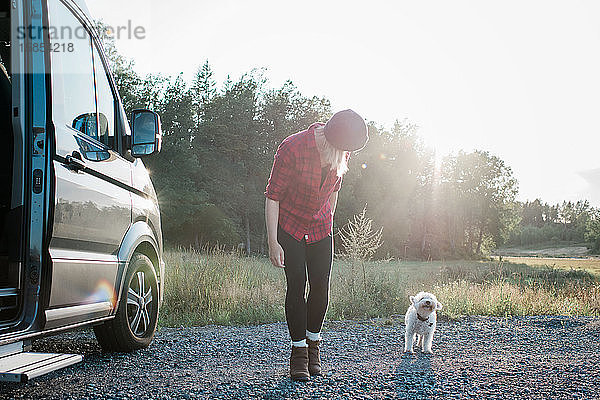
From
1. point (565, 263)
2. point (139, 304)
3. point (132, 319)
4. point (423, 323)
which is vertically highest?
point (139, 304)

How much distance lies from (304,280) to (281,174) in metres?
0.76

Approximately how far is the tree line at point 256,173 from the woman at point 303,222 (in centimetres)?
1551

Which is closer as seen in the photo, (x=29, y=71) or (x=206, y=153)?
(x=29, y=71)

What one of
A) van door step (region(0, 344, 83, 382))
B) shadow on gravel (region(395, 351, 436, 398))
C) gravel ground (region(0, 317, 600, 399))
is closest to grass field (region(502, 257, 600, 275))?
gravel ground (region(0, 317, 600, 399))

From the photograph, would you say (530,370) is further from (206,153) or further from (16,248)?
(206,153)

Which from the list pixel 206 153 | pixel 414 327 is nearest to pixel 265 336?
pixel 414 327

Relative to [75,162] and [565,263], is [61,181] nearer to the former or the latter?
[75,162]

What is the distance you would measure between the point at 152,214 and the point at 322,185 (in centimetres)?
177

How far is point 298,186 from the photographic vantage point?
3.88 metres

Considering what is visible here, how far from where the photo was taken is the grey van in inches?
115

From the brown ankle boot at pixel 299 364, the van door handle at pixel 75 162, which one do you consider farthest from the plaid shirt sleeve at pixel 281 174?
the van door handle at pixel 75 162

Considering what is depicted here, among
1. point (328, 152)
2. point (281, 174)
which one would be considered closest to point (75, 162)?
point (281, 174)

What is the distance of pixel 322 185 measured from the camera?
394cm

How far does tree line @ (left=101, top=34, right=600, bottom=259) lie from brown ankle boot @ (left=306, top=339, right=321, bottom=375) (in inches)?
608
